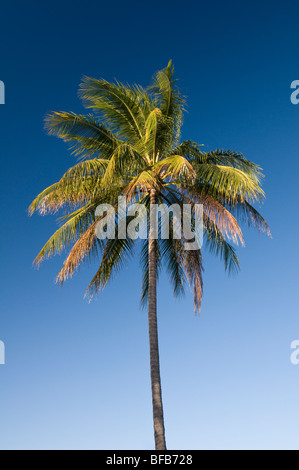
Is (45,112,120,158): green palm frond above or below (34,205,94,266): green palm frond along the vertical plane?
above

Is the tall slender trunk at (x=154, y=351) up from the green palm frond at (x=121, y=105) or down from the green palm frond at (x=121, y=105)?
down

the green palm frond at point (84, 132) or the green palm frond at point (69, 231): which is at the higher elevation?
the green palm frond at point (84, 132)

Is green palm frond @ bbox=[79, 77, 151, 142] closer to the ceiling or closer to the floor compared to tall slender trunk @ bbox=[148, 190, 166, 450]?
closer to the ceiling

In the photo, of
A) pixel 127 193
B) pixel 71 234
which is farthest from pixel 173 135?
pixel 71 234

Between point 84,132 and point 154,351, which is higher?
point 84,132

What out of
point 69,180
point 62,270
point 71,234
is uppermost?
point 69,180

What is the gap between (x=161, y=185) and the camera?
15.3 metres

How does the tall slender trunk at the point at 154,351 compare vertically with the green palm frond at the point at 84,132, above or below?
below

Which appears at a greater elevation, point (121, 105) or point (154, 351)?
point (121, 105)

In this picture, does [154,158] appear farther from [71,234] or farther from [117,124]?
[71,234]

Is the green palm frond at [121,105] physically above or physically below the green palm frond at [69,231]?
above
